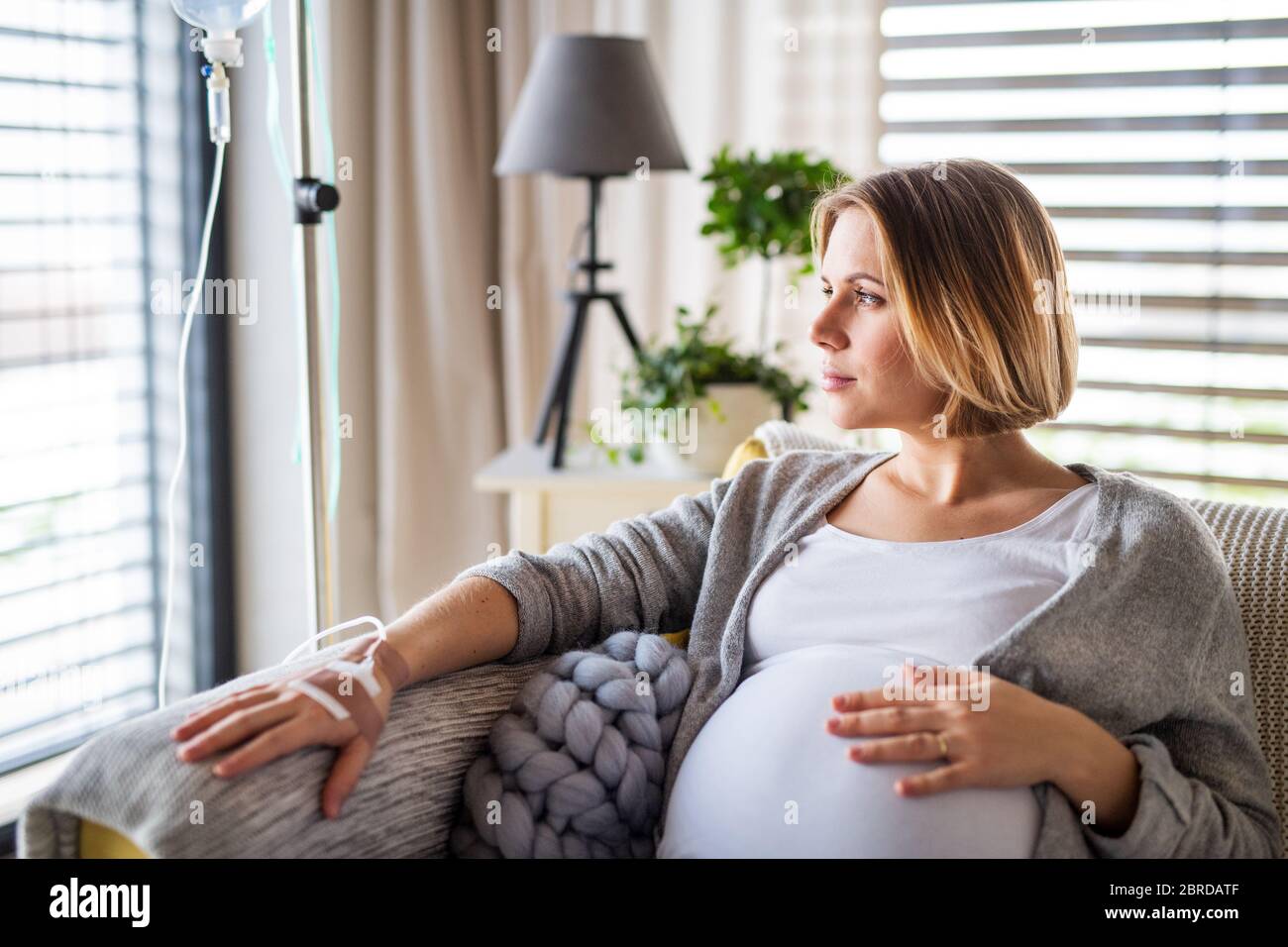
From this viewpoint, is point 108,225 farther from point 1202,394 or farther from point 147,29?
point 1202,394

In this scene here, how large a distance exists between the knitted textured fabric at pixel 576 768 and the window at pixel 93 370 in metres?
1.26

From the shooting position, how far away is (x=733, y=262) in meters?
2.36

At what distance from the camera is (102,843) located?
3.39ft

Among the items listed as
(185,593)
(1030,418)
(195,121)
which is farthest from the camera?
(185,593)

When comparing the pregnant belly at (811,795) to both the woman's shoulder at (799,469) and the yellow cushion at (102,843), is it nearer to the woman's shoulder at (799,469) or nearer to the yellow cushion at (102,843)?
the woman's shoulder at (799,469)

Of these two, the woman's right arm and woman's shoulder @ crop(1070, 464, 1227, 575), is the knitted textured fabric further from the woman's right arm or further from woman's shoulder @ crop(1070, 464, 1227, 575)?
woman's shoulder @ crop(1070, 464, 1227, 575)

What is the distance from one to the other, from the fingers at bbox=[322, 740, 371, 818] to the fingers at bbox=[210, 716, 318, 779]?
1.3 inches

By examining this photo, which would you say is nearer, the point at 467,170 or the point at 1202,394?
the point at 1202,394

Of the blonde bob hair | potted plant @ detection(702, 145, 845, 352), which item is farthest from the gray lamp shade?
the blonde bob hair

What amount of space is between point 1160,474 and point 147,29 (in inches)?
86.4

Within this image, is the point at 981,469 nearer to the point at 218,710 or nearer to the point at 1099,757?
the point at 1099,757

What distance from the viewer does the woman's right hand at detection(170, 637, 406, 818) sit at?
1.02 metres
